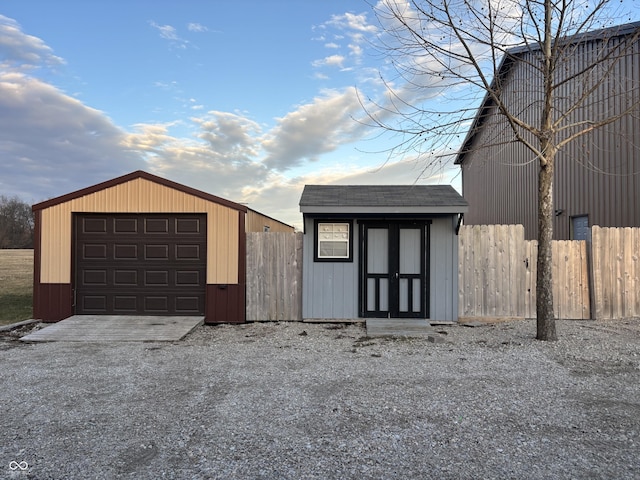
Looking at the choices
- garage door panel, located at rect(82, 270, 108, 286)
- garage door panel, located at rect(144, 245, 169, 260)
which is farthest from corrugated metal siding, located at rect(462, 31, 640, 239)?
garage door panel, located at rect(82, 270, 108, 286)

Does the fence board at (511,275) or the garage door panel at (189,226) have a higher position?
the garage door panel at (189,226)

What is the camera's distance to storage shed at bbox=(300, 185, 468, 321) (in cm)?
883

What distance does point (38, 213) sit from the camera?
30.1 feet

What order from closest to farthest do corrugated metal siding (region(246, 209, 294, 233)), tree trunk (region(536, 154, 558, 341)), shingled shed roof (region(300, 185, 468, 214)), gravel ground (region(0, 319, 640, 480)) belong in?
gravel ground (region(0, 319, 640, 480)) → tree trunk (region(536, 154, 558, 341)) → shingled shed roof (region(300, 185, 468, 214)) → corrugated metal siding (region(246, 209, 294, 233))

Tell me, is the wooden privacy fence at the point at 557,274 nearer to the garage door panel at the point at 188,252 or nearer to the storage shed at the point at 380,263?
the storage shed at the point at 380,263

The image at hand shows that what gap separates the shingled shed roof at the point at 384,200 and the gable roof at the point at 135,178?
5.45ft

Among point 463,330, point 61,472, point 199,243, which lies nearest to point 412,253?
point 463,330

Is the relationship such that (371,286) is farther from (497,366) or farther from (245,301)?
(497,366)

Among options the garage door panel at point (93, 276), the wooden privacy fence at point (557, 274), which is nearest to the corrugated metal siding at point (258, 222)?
the garage door panel at point (93, 276)

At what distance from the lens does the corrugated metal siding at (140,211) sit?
9.04 meters

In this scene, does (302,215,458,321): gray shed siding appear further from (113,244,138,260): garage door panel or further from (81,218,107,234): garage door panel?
(81,218,107,234): garage door panel

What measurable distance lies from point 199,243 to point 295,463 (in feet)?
22.1

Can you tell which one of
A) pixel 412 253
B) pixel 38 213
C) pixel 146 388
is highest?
pixel 38 213

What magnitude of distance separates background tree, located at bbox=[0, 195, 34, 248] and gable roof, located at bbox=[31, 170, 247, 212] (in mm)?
34031
